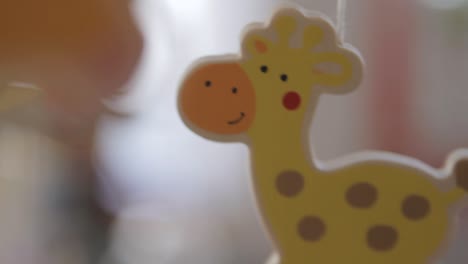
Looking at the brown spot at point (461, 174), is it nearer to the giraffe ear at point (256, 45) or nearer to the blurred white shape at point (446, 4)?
the giraffe ear at point (256, 45)

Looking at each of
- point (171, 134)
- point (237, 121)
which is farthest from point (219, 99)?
point (171, 134)

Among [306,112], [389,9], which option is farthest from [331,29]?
Answer: [389,9]

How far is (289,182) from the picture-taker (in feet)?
1.51

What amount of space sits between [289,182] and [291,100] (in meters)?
0.06

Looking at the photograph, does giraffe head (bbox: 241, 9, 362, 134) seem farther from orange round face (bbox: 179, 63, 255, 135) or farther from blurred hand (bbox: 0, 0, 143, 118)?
blurred hand (bbox: 0, 0, 143, 118)

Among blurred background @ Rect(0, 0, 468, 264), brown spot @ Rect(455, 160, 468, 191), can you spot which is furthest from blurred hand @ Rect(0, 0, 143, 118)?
brown spot @ Rect(455, 160, 468, 191)

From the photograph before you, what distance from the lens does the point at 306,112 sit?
1.49ft

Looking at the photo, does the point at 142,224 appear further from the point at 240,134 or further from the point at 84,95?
the point at 240,134

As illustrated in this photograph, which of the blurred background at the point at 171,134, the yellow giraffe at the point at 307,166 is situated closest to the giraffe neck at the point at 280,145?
the yellow giraffe at the point at 307,166

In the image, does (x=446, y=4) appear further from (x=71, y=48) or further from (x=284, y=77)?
(x=71, y=48)

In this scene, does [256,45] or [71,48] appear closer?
[256,45]

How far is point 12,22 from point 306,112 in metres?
0.38

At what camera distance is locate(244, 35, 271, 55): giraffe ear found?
44cm

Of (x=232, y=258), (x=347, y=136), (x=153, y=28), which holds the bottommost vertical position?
(x=232, y=258)
